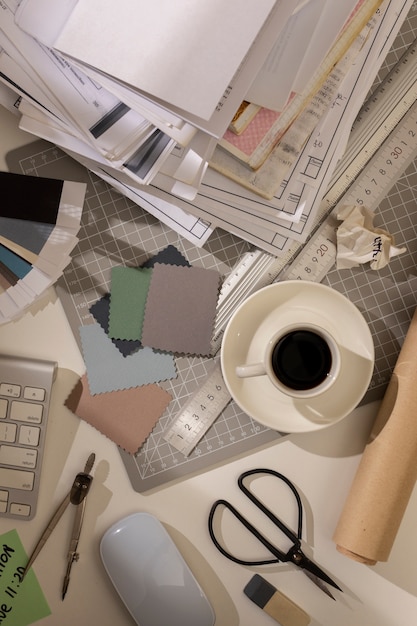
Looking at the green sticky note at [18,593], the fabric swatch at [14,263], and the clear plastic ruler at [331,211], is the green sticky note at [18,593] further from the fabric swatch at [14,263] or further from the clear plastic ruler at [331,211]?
the fabric swatch at [14,263]

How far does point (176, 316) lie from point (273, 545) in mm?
388

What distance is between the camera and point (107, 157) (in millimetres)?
888

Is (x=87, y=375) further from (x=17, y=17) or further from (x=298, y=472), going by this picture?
(x=17, y=17)

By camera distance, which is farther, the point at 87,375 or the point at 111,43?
the point at 87,375

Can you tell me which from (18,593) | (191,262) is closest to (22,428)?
(18,593)

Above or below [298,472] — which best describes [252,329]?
above

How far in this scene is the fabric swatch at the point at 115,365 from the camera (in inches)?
41.8

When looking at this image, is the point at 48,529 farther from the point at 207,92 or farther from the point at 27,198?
the point at 207,92

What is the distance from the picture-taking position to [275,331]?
1.01m

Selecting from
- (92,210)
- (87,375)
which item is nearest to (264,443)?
(87,375)

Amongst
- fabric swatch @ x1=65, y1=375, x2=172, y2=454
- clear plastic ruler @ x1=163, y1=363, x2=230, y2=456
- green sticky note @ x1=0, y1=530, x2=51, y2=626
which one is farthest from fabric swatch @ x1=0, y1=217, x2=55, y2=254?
green sticky note @ x1=0, y1=530, x2=51, y2=626

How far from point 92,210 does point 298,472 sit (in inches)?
20.9

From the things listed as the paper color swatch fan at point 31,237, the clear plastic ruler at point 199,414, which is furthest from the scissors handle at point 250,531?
the paper color swatch fan at point 31,237

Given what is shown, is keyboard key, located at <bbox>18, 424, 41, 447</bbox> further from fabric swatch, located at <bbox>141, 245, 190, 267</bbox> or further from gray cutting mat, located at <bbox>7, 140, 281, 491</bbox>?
fabric swatch, located at <bbox>141, 245, 190, 267</bbox>
